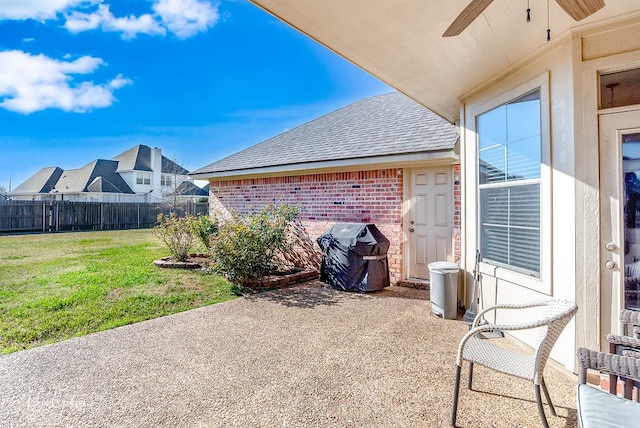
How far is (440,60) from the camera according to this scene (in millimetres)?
3596

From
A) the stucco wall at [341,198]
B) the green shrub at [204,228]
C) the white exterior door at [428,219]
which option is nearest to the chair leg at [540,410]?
the white exterior door at [428,219]

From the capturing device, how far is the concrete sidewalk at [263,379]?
2334 mm

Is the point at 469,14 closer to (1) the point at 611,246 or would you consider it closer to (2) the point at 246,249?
(1) the point at 611,246

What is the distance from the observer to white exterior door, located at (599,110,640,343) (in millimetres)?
2697

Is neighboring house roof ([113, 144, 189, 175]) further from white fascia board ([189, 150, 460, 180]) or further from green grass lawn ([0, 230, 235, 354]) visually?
white fascia board ([189, 150, 460, 180])

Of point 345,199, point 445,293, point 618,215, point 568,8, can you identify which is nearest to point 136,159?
point 345,199

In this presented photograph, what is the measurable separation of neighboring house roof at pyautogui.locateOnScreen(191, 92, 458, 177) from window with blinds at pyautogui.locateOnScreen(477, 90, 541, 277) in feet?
4.50

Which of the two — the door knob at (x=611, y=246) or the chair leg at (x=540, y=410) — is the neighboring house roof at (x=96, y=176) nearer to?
the door knob at (x=611, y=246)

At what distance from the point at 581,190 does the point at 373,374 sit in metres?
2.55

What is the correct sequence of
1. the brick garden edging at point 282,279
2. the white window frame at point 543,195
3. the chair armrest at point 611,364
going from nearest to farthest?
the chair armrest at point 611,364 < the white window frame at point 543,195 < the brick garden edging at point 282,279

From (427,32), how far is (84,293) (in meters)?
6.39

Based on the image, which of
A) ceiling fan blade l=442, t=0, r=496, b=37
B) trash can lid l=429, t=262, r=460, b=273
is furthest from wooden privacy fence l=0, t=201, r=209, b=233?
ceiling fan blade l=442, t=0, r=496, b=37

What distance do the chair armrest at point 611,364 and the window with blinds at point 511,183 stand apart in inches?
66.5

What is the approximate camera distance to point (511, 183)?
12.4 feet
